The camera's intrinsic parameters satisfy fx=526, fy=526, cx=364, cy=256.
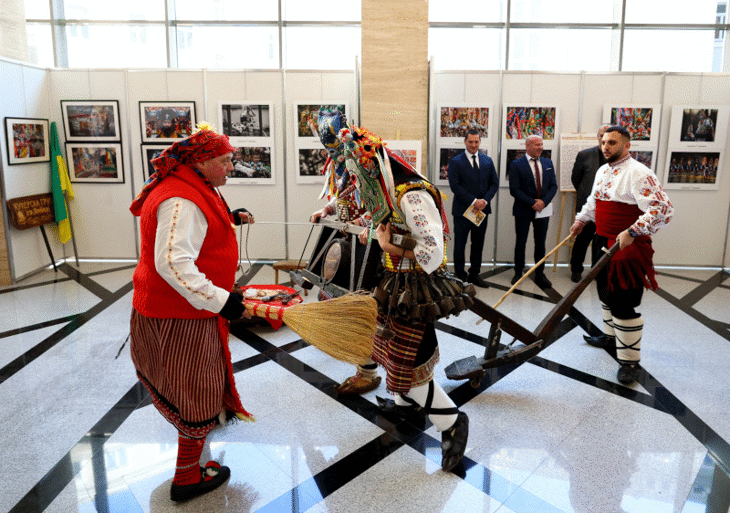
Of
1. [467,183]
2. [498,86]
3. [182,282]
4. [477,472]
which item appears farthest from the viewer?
[498,86]

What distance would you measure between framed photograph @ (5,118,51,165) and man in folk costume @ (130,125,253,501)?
18.0ft

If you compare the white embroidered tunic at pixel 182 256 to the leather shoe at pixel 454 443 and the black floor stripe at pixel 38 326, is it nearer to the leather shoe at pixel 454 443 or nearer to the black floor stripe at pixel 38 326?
the leather shoe at pixel 454 443

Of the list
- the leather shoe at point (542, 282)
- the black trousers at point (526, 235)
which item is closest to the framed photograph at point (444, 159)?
the black trousers at point (526, 235)

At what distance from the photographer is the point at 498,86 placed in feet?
24.6

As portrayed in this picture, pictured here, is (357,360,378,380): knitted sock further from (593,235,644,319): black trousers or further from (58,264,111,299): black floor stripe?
(58,264,111,299): black floor stripe

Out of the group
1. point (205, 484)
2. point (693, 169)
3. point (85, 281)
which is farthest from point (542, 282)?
point (85, 281)

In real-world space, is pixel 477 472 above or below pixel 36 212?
below

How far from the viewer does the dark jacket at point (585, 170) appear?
275 inches

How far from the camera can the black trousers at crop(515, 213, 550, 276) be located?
23.2 feet

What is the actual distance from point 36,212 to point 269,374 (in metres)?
4.94

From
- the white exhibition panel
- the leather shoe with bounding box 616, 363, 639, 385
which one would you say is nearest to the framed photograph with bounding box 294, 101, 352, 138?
the white exhibition panel

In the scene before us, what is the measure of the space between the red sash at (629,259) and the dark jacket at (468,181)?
→ 2.90m

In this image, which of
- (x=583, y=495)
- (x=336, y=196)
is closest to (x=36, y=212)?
(x=336, y=196)

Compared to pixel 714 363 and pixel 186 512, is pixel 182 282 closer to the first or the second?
pixel 186 512
